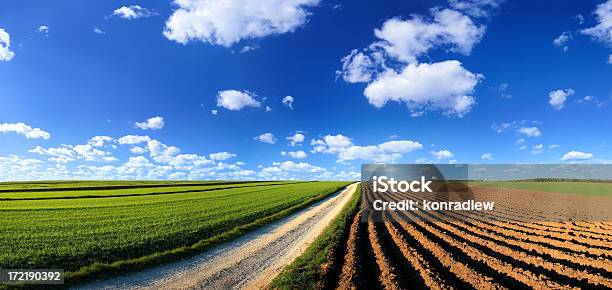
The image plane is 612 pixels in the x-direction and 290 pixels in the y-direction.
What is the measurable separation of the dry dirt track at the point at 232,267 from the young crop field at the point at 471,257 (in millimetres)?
2360

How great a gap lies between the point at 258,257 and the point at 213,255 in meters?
2.13

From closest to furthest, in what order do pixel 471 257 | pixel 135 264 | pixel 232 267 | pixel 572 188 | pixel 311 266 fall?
pixel 311 266 → pixel 232 267 → pixel 135 264 → pixel 471 257 → pixel 572 188

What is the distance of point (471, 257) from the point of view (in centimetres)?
1677

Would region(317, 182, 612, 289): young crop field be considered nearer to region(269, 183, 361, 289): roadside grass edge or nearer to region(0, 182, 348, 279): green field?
region(269, 183, 361, 289): roadside grass edge

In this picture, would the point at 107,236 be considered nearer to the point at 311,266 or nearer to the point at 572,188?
the point at 311,266

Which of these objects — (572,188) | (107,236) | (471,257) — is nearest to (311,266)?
(471,257)

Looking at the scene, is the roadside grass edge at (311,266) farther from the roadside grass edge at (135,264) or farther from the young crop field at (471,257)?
the roadside grass edge at (135,264)

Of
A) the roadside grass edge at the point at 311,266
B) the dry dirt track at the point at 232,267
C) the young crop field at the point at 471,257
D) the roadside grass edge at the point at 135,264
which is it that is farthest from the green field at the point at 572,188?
the roadside grass edge at the point at 135,264

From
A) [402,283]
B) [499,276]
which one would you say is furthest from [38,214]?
[499,276]

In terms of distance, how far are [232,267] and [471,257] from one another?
32.3 feet

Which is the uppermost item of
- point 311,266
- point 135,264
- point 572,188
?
point 572,188

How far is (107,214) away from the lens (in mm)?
30969

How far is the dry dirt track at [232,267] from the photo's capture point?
44.9 ft

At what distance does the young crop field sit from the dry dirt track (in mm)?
2360
